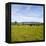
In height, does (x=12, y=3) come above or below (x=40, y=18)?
above

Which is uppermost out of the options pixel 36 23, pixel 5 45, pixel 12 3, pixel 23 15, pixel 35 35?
pixel 12 3

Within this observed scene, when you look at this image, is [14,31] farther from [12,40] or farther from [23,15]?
[23,15]

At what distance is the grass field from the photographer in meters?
1.78

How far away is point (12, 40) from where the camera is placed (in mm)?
1767

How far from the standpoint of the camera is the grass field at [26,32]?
5.84 feet

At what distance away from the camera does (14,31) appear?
178 cm

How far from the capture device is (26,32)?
1843mm

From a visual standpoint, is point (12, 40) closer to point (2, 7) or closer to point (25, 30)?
point (25, 30)

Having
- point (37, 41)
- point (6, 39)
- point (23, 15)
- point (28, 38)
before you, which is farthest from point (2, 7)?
point (37, 41)

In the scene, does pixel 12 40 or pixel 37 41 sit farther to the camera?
pixel 37 41

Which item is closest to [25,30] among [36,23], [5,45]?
[36,23]

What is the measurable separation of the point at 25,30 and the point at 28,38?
123 mm

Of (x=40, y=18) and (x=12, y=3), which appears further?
(x=40, y=18)

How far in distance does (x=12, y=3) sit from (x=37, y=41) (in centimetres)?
66
